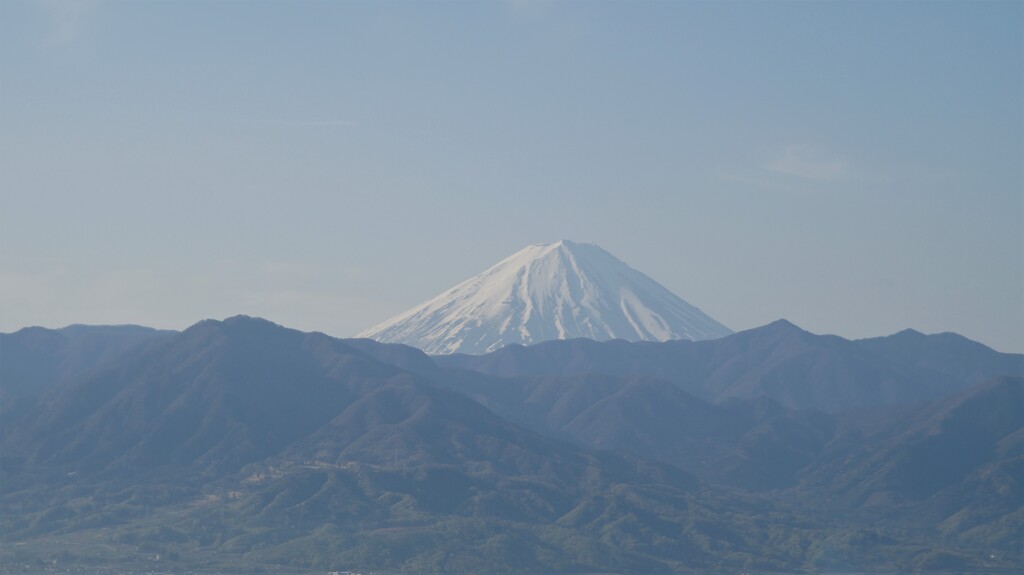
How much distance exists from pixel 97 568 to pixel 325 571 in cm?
2653

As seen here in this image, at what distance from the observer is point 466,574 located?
199000 mm

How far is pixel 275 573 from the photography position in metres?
196

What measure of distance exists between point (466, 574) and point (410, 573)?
6.77 metres

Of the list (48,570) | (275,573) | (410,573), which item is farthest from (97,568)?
(410,573)

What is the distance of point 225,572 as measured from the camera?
194375 millimetres

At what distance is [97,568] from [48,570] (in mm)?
5753

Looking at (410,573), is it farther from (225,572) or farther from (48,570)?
(48,570)

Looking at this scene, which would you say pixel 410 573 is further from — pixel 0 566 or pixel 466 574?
pixel 0 566

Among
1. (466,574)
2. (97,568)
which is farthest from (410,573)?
(97,568)

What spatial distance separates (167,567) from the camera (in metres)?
198

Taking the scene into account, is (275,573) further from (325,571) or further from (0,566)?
(0,566)

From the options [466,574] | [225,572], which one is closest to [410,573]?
[466,574]

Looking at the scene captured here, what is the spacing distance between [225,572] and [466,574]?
2827 cm

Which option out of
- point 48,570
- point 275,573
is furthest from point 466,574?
point 48,570
